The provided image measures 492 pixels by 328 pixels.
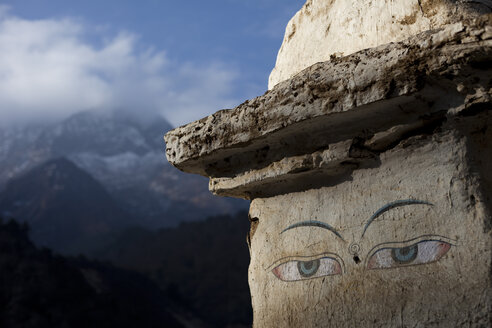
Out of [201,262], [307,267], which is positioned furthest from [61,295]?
[307,267]

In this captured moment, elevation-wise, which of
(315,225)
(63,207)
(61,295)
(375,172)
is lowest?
(315,225)

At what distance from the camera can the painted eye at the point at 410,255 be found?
1.13m

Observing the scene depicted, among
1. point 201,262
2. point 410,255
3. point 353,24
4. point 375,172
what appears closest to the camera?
point 410,255

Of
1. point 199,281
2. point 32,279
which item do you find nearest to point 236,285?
point 199,281

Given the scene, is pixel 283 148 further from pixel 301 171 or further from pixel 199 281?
pixel 199 281

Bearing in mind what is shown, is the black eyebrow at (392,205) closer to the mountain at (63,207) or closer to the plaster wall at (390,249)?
the plaster wall at (390,249)

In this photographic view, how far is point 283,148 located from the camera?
1476 mm

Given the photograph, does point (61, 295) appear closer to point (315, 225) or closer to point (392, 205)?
point (315, 225)

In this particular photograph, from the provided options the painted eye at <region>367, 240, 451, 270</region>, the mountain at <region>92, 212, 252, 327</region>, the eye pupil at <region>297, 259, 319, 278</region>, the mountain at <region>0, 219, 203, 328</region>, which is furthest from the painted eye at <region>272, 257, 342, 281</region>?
the mountain at <region>92, 212, 252, 327</region>

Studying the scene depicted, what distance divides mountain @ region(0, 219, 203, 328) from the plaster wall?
603 inches

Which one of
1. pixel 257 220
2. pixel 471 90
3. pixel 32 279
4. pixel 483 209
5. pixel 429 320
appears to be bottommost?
pixel 429 320

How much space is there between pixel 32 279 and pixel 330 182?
17134 millimetres

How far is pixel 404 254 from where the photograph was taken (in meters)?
1.19

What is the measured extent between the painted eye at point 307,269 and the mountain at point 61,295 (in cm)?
1526
